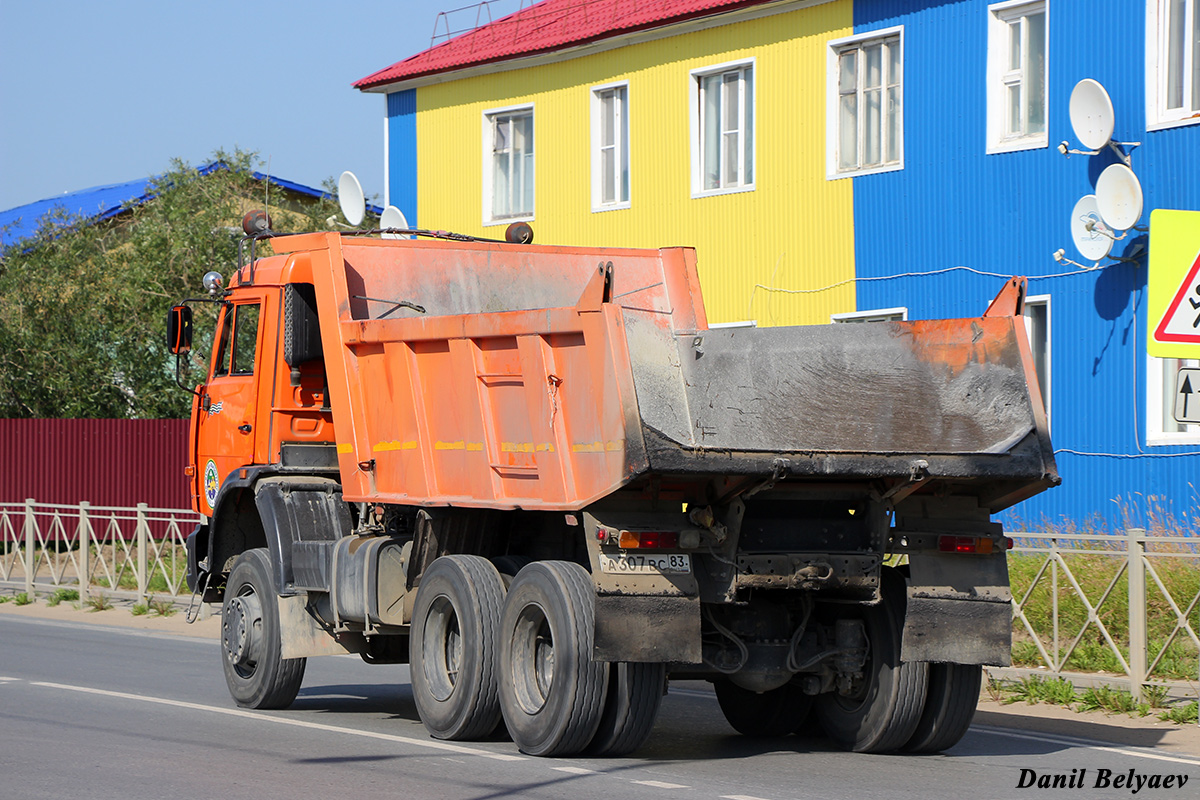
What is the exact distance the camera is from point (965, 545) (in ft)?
29.0

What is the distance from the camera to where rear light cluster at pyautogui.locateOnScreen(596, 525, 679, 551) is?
8375 millimetres

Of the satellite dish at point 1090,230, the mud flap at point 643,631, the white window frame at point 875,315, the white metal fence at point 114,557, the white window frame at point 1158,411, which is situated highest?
the satellite dish at point 1090,230

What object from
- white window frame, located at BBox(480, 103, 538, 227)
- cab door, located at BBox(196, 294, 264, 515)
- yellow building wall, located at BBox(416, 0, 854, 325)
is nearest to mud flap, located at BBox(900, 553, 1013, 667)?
cab door, located at BBox(196, 294, 264, 515)

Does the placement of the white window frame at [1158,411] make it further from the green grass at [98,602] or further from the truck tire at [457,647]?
the green grass at [98,602]

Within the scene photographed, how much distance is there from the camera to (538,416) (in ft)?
29.7

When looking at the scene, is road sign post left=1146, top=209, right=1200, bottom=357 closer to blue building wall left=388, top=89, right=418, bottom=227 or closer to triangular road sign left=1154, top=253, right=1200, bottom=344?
triangular road sign left=1154, top=253, right=1200, bottom=344

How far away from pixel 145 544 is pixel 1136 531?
12324 millimetres

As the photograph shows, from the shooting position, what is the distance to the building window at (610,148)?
23.7 m

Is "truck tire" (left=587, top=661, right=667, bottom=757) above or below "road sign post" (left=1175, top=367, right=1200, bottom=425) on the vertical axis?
below

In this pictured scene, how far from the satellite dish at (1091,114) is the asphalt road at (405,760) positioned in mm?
8235

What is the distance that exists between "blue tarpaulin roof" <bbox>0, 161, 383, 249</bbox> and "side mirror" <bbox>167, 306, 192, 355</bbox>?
20390 mm

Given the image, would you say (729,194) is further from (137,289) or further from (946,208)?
(137,289)

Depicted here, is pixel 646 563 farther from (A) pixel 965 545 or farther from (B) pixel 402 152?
(B) pixel 402 152

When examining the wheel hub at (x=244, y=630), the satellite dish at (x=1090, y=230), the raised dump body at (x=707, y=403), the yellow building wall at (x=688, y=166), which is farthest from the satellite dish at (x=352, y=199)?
the raised dump body at (x=707, y=403)
